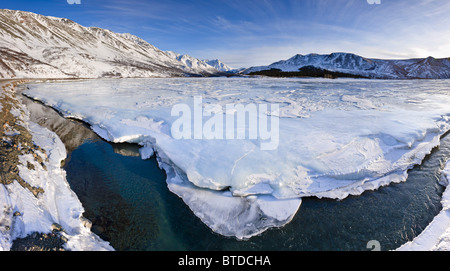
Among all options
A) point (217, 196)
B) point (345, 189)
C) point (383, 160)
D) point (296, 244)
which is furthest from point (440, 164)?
point (217, 196)

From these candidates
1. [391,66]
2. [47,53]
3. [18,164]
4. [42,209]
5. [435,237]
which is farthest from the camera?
[391,66]

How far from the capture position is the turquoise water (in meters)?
3.86

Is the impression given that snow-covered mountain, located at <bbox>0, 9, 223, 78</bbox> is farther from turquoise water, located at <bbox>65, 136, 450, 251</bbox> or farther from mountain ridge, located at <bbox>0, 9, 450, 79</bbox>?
turquoise water, located at <bbox>65, 136, 450, 251</bbox>

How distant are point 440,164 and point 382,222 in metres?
4.45

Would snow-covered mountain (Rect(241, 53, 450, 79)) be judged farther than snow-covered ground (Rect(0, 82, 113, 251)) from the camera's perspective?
Yes

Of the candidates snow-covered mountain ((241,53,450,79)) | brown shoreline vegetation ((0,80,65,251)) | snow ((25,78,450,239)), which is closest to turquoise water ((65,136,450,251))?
snow ((25,78,450,239))

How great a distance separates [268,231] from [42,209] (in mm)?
4762

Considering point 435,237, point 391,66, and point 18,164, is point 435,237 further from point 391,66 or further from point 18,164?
point 391,66

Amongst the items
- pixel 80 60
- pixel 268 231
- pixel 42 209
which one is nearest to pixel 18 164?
pixel 42 209

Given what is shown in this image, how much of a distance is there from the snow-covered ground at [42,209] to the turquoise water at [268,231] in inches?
11.0

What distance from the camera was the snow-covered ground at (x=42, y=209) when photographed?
3.39 m

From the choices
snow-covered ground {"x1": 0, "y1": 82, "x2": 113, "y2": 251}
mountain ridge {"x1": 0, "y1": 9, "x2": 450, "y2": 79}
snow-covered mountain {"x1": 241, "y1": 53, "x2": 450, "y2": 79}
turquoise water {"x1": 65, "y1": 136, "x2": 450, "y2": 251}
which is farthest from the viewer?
snow-covered mountain {"x1": 241, "y1": 53, "x2": 450, "y2": 79}

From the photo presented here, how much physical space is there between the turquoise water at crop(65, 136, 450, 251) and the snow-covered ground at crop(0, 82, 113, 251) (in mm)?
280

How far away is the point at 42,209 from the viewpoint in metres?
3.98
